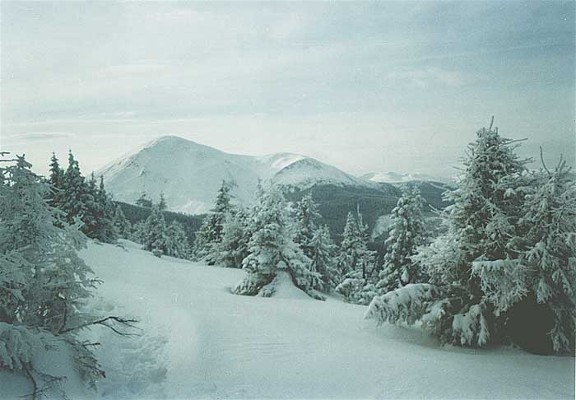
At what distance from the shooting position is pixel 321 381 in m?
8.30

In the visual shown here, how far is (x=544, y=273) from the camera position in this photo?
31.4ft

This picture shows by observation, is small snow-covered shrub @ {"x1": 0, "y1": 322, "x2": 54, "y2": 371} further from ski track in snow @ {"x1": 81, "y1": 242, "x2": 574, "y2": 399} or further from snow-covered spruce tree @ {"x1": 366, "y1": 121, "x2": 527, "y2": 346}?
snow-covered spruce tree @ {"x1": 366, "y1": 121, "x2": 527, "y2": 346}

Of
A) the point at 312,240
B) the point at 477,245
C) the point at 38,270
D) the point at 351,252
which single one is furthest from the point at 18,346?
the point at 351,252

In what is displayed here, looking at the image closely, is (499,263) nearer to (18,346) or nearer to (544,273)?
(544,273)

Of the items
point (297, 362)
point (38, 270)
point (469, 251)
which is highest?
point (469, 251)

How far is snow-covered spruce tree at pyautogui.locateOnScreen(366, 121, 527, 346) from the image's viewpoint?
10.3m

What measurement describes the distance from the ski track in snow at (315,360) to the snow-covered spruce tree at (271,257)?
25.0ft

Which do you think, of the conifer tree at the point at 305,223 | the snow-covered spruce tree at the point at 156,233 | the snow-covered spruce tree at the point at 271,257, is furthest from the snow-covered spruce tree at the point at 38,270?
the snow-covered spruce tree at the point at 156,233

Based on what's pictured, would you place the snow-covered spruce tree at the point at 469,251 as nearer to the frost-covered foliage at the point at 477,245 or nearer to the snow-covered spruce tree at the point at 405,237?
the frost-covered foliage at the point at 477,245

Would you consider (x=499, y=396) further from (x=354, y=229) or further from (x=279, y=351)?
(x=354, y=229)

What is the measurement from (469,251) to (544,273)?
1672mm

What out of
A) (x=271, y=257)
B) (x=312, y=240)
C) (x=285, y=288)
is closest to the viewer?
(x=285, y=288)

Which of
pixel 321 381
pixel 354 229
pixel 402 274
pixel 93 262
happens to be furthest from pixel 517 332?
pixel 354 229

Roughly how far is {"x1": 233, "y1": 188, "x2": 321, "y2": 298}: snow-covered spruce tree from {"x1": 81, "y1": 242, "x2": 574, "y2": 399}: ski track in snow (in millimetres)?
7614
